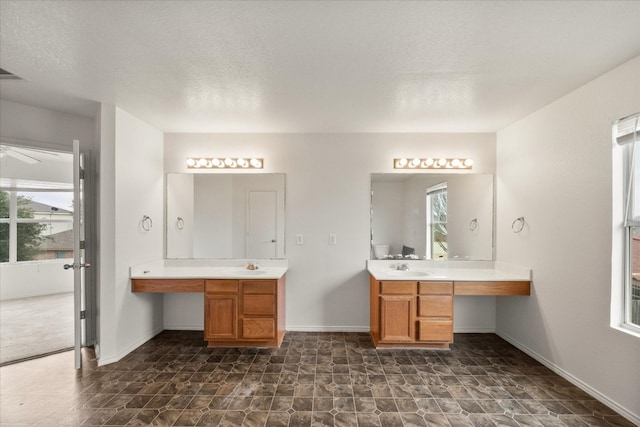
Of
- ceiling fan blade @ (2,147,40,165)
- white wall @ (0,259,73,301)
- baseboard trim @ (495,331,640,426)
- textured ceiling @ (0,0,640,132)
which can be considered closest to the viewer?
textured ceiling @ (0,0,640,132)

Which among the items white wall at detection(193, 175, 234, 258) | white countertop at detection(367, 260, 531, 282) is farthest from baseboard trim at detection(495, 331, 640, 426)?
white wall at detection(193, 175, 234, 258)

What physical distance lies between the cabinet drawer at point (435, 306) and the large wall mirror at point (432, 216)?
25.1 inches

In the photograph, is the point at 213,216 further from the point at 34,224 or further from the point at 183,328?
the point at 34,224

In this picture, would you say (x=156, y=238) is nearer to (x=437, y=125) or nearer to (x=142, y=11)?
(x=142, y=11)

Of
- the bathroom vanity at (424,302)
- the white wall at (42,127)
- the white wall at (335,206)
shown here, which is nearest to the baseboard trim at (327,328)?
the white wall at (335,206)

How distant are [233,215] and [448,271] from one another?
8.67 ft

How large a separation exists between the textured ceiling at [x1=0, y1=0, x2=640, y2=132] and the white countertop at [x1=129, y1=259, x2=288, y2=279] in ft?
5.42

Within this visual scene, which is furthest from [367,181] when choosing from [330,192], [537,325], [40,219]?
[40,219]

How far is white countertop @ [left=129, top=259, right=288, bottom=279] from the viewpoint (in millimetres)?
3105

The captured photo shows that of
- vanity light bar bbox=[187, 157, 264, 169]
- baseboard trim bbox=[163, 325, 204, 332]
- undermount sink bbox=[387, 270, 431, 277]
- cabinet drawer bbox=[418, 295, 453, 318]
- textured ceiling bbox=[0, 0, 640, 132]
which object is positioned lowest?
baseboard trim bbox=[163, 325, 204, 332]

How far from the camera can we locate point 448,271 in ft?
11.7

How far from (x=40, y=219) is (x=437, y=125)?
679cm

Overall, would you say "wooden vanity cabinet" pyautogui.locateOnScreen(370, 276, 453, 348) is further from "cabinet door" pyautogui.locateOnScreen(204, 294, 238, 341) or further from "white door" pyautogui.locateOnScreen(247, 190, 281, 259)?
"cabinet door" pyautogui.locateOnScreen(204, 294, 238, 341)

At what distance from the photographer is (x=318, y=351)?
3.09 m
